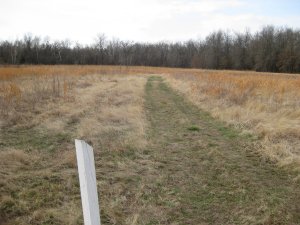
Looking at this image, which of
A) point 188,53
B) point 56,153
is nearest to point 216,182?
point 56,153

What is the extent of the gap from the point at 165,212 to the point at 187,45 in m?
89.5

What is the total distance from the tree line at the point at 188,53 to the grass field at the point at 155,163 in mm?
50464

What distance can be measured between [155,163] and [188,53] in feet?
265

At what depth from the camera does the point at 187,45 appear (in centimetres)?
8981

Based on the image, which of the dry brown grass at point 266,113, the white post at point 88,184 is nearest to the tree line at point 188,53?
the dry brown grass at point 266,113

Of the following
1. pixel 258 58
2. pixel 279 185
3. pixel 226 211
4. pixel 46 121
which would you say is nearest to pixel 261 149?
pixel 279 185

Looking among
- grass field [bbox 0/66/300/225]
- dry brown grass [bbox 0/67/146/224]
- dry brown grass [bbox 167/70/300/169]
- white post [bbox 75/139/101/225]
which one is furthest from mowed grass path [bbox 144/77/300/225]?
white post [bbox 75/139/101/225]

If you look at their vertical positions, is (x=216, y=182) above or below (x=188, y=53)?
below

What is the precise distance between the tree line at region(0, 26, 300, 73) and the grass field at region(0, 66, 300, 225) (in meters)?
50.5

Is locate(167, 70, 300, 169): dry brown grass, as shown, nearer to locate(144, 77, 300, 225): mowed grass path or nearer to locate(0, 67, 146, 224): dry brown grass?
locate(144, 77, 300, 225): mowed grass path

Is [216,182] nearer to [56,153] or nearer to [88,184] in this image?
[56,153]

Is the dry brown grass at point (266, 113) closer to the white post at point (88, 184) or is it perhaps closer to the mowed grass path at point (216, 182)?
the mowed grass path at point (216, 182)

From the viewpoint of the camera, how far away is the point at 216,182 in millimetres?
4727

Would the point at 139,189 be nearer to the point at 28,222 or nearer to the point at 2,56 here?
the point at 28,222
